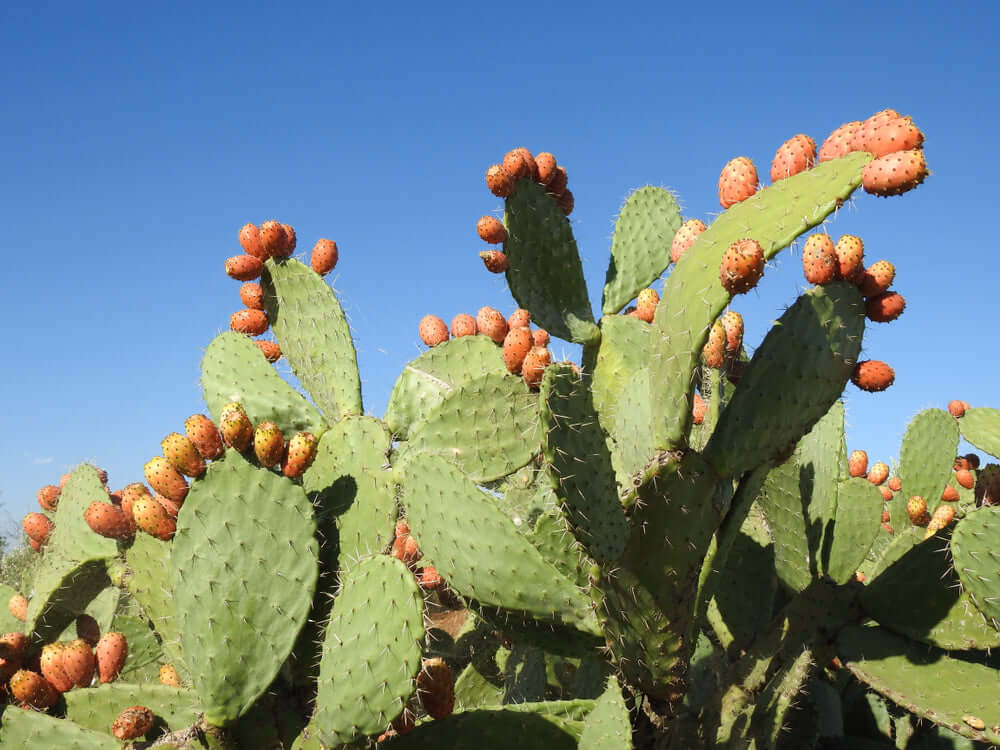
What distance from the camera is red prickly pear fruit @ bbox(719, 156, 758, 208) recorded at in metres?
1.96

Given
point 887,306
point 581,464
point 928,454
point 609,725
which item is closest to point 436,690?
Answer: point 609,725

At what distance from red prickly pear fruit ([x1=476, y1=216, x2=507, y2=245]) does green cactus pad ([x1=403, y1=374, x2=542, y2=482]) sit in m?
0.52

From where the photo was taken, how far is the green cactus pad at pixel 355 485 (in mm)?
2195

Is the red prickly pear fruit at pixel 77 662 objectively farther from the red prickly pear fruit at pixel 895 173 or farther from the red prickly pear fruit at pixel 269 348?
the red prickly pear fruit at pixel 895 173

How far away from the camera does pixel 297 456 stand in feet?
6.74

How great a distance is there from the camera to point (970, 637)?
2.19 metres

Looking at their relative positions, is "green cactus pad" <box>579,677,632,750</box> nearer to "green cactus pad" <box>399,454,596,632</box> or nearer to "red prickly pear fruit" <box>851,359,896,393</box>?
"green cactus pad" <box>399,454,596,632</box>

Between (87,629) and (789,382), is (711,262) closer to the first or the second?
(789,382)

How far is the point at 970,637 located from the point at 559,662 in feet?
4.79

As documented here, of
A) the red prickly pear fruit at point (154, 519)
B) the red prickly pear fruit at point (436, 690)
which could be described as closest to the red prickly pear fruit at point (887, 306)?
the red prickly pear fruit at point (436, 690)

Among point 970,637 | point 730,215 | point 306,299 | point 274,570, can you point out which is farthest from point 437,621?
point 730,215

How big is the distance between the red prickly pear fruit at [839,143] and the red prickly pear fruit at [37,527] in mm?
3209

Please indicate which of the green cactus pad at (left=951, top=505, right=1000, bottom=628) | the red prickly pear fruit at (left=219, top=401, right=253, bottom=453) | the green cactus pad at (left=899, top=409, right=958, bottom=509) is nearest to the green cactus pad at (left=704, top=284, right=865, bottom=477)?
the green cactus pad at (left=951, top=505, right=1000, bottom=628)

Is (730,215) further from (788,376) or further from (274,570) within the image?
(274,570)
